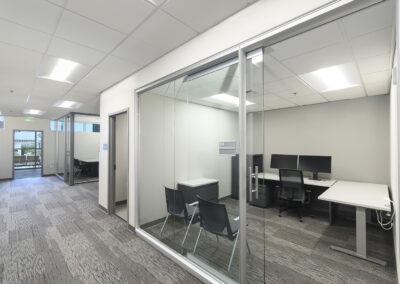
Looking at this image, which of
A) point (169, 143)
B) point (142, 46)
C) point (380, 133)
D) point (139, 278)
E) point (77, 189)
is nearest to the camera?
point (139, 278)

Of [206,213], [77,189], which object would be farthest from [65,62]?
Answer: [77,189]

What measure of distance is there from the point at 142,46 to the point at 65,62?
1396mm

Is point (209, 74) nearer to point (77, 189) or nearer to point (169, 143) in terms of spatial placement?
point (169, 143)

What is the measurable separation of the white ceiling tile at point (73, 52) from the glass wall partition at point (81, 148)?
5.50 metres

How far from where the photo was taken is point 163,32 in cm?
211

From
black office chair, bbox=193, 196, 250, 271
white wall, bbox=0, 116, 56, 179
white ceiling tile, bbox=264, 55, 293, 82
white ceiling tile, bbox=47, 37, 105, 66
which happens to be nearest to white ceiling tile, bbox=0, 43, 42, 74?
white ceiling tile, bbox=47, 37, 105, 66

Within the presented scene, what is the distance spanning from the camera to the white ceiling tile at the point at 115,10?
167 cm

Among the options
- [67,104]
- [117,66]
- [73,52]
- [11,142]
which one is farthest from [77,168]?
[73,52]

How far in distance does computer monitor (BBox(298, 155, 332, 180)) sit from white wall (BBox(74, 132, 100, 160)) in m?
8.61

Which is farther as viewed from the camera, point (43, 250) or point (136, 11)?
point (43, 250)

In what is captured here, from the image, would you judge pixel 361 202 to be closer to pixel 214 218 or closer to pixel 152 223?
pixel 214 218

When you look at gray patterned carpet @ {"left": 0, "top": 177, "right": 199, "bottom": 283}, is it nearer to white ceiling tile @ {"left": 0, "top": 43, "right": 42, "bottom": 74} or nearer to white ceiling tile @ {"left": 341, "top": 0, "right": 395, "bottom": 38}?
white ceiling tile @ {"left": 0, "top": 43, "right": 42, "bottom": 74}

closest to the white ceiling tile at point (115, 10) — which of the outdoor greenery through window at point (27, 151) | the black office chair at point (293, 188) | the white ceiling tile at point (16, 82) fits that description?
the white ceiling tile at point (16, 82)

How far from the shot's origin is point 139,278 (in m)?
2.10
